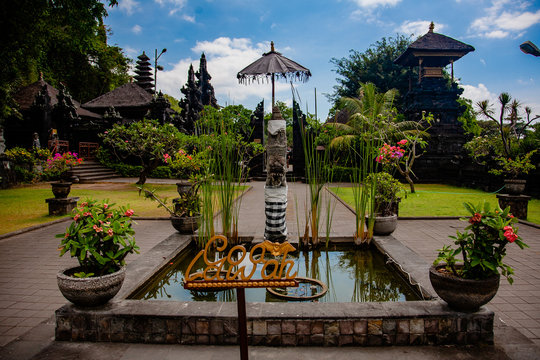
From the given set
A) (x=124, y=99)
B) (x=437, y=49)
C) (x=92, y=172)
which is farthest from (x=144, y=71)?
(x=437, y=49)

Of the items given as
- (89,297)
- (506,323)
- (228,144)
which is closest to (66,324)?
(89,297)

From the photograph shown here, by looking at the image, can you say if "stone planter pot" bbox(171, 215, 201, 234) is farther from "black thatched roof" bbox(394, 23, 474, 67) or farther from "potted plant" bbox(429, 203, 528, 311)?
"black thatched roof" bbox(394, 23, 474, 67)

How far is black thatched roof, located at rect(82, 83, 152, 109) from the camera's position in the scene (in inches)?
902

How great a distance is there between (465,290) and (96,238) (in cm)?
278

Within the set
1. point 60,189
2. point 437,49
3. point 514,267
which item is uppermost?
point 437,49

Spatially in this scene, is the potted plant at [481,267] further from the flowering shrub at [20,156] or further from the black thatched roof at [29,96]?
the black thatched roof at [29,96]

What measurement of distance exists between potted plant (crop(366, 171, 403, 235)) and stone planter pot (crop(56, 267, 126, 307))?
137 inches

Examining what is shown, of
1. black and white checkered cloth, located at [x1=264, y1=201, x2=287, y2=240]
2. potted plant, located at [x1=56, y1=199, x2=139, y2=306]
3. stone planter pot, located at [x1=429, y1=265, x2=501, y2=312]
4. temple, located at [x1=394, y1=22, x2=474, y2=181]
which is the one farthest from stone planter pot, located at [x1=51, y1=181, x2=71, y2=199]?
temple, located at [x1=394, y1=22, x2=474, y2=181]

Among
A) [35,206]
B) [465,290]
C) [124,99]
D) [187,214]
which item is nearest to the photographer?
[465,290]

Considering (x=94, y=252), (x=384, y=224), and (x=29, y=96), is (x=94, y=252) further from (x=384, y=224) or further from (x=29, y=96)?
(x=29, y=96)

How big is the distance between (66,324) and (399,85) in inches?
1089

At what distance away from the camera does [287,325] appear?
2.45m

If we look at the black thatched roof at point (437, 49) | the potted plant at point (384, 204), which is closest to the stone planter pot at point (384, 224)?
the potted plant at point (384, 204)

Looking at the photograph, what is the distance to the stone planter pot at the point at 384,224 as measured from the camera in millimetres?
4926
